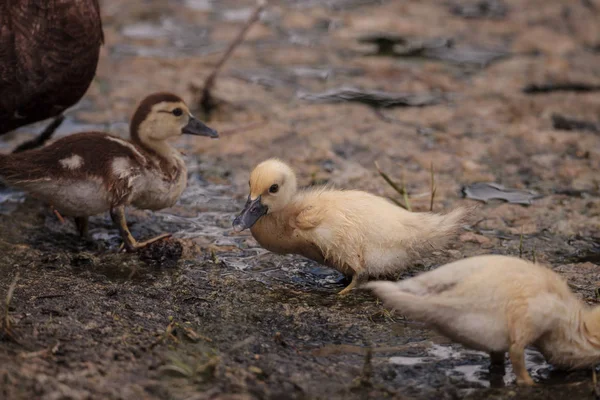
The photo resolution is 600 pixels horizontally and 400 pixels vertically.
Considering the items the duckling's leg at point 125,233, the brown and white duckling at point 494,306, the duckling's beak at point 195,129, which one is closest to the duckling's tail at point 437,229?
the brown and white duckling at point 494,306

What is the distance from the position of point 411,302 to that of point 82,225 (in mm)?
2414

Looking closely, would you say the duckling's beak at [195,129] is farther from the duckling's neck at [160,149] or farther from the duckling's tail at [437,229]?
the duckling's tail at [437,229]

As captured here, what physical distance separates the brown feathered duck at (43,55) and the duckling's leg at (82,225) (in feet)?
2.67

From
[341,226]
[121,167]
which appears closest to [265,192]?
[341,226]

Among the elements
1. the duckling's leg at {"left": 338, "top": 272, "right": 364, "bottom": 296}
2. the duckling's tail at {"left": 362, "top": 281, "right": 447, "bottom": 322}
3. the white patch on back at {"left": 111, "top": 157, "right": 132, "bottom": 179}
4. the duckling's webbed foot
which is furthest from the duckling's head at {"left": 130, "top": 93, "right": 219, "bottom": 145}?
the duckling's tail at {"left": 362, "top": 281, "right": 447, "bottom": 322}

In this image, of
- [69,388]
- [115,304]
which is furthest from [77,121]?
[69,388]

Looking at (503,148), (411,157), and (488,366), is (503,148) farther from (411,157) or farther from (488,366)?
Result: (488,366)

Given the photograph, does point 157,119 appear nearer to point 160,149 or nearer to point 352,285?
point 160,149

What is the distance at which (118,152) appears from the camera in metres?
4.78

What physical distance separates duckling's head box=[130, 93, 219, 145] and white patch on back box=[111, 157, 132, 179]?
0.32 meters

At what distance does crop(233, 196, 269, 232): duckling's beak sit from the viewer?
4.40 m

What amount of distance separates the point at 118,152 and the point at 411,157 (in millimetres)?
2381

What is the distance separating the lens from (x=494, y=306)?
344 centimetres

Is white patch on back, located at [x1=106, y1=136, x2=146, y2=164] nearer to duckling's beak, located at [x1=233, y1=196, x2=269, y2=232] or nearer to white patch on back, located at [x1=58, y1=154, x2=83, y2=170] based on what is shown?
white patch on back, located at [x1=58, y1=154, x2=83, y2=170]
